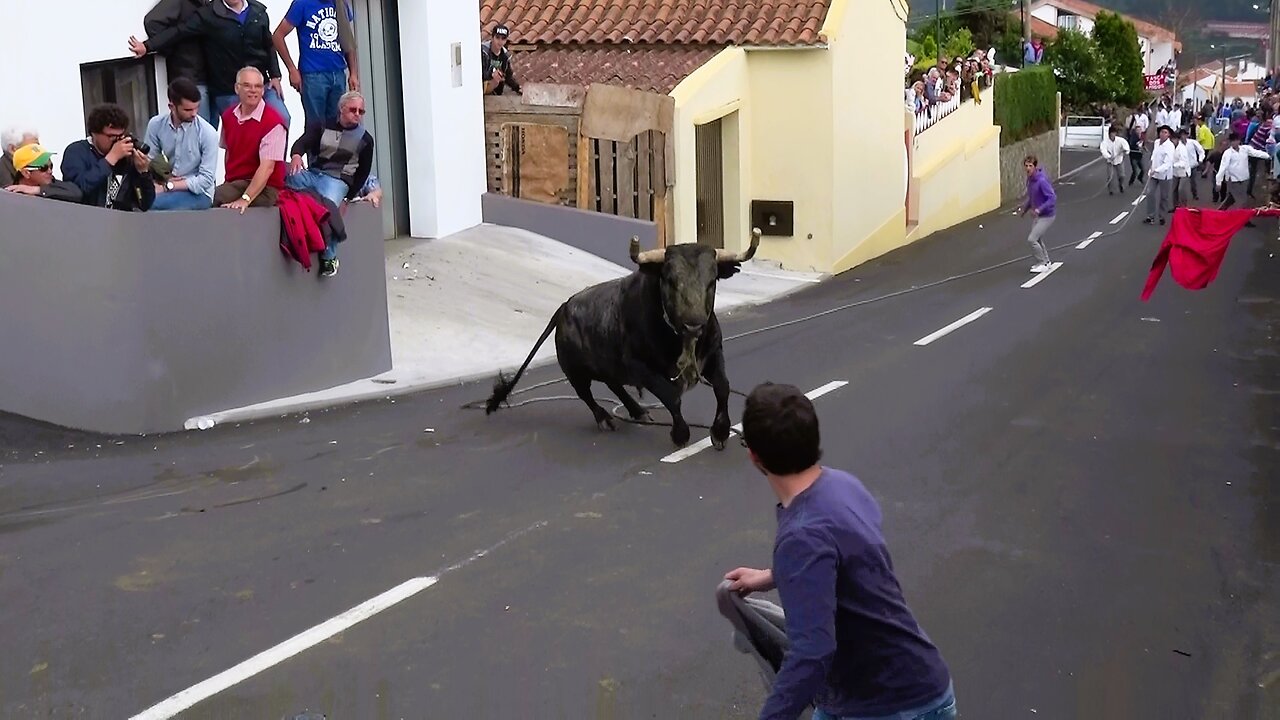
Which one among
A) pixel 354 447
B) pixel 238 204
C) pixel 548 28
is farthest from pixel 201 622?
pixel 548 28

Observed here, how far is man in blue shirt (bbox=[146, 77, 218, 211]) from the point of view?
11.0 m

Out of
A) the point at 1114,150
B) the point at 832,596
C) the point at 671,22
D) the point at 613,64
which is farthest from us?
the point at 1114,150

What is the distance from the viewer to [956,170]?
33938 mm

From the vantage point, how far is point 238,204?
439 inches

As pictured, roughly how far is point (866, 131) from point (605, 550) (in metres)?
19.0

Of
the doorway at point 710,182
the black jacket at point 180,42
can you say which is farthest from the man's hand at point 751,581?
the doorway at point 710,182

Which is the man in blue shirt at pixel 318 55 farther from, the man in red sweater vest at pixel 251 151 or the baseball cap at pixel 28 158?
the baseball cap at pixel 28 158

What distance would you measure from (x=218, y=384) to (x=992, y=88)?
3093cm

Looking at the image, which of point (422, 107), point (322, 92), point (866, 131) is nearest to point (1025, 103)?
point (866, 131)

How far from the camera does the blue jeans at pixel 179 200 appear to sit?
1105 cm

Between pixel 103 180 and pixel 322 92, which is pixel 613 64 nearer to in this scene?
pixel 322 92

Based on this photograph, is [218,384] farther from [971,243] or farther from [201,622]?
[971,243]

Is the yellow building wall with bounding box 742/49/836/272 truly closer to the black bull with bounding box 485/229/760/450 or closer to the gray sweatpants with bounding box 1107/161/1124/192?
the black bull with bounding box 485/229/760/450

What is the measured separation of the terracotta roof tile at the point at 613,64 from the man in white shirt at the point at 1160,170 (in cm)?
957
